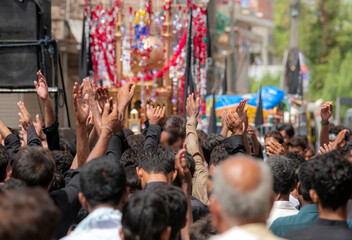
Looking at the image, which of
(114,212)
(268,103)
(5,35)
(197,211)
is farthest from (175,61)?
(114,212)

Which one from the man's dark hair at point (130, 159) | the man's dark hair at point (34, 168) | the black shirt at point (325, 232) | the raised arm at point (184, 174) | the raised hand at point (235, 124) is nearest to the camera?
the black shirt at point (325, 232)

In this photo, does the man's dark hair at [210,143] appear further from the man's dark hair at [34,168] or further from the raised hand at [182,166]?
the man's dark hair at [34,168]

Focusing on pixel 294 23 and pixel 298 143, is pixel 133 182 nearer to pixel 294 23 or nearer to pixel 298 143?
pixel 298 143

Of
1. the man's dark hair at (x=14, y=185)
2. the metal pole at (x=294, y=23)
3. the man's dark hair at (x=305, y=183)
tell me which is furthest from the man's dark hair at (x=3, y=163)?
the metal pole at (x=294, y=23)

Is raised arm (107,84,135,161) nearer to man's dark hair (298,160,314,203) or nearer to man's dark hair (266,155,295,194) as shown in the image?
man's dark hair (266,155,295,194)

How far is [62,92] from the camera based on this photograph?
33.1ft

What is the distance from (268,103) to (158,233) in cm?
1340

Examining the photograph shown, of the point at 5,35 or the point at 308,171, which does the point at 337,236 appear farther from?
the point at 5,35

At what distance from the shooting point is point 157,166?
4305 mm

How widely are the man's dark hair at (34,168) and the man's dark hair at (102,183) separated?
490 millimetres

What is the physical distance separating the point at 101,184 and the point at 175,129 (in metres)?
2.74

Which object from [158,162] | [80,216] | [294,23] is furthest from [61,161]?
[294,23]

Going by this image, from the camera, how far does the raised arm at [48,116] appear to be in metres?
5.65

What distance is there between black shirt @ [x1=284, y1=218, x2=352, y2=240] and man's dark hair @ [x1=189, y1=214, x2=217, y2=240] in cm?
48
